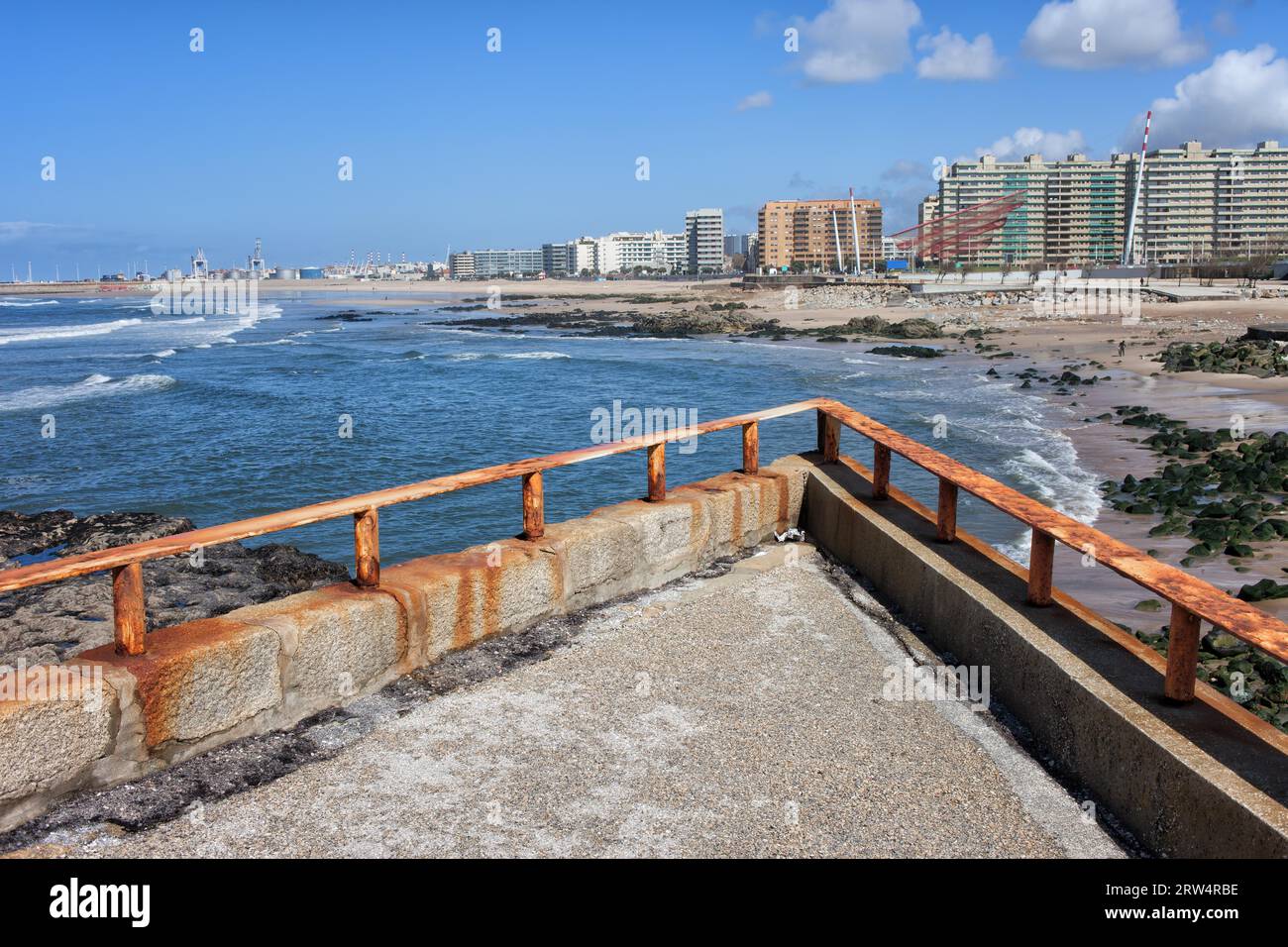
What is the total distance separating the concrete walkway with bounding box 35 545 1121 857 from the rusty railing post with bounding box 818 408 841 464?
294 cm

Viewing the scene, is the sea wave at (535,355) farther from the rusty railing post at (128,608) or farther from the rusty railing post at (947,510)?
the rusty railing post at (128,608)

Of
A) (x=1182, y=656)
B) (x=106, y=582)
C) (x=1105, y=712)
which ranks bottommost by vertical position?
(x=106, y=582)

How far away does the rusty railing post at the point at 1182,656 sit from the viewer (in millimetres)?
4254

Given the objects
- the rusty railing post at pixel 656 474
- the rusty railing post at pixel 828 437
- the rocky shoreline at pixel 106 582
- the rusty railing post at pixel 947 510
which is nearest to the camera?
the rusty railing post at pixel 947 510

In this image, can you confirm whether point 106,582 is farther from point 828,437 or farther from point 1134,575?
point 1134,575

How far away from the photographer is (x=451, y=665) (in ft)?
19.2

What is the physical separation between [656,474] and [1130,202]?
150 metres

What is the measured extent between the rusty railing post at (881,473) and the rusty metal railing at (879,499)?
1cm

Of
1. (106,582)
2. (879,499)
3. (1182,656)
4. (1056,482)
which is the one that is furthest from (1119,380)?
(1182,656)

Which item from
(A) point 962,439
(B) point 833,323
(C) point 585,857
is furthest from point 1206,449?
(B) point 833,323

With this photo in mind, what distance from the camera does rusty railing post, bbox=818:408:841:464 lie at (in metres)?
8.99

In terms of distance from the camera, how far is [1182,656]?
4.33 metres

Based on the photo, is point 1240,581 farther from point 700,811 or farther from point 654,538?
point 700,811

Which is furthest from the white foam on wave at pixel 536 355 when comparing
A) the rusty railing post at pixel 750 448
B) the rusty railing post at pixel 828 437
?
the rusty railing post at pixel 750 448
